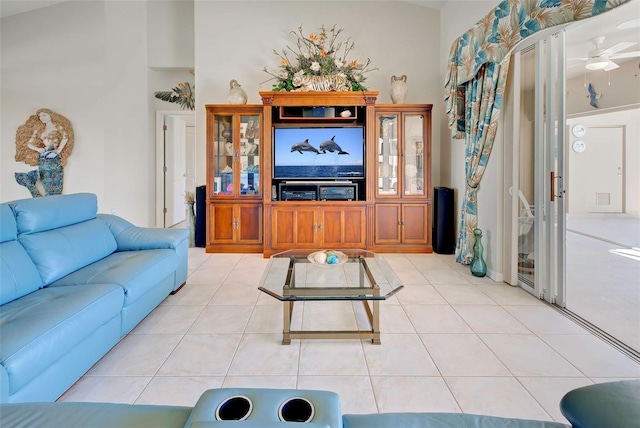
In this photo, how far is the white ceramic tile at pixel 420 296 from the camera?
291 centimetres

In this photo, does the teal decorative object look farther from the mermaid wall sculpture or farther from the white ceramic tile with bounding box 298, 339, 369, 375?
the mermaid wall sculpture

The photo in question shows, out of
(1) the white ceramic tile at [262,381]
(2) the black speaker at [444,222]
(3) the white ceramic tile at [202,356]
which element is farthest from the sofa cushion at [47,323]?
(2) the black speaker at [444,222]

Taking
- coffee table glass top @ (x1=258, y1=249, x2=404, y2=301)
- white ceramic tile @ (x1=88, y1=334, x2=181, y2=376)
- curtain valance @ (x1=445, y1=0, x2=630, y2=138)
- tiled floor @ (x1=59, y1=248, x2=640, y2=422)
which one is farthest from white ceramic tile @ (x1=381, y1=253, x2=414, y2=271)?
white ceramic tile @ (x1=88, y1=334, x2=181, y2=376)

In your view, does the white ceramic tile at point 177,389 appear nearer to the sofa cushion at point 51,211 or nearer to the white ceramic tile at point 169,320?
the white ceramic tile at point 169,320

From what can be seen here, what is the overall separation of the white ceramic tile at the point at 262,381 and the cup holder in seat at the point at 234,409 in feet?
3.50

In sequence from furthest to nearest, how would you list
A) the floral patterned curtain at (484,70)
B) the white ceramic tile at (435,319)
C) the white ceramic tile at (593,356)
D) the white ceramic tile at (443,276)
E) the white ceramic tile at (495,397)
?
the white ceramic tile at (443,276)
the white ceramic tile at (435,319)
the floral patterned curtain at (484,70)
the white ceramic tile at (593,356)
the white ceramic tile at (495,397)

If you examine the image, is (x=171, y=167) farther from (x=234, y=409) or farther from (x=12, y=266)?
(x=234, y=409)

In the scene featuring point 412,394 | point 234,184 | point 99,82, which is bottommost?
point 412,394

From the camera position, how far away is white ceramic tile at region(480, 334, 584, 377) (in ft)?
6.19

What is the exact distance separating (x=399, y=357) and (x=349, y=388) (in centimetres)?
45

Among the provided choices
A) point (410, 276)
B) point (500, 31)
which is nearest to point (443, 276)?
point (410, 276)

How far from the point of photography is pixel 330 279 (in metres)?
2.73

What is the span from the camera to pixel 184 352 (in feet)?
6.91

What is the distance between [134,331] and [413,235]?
136 inches
